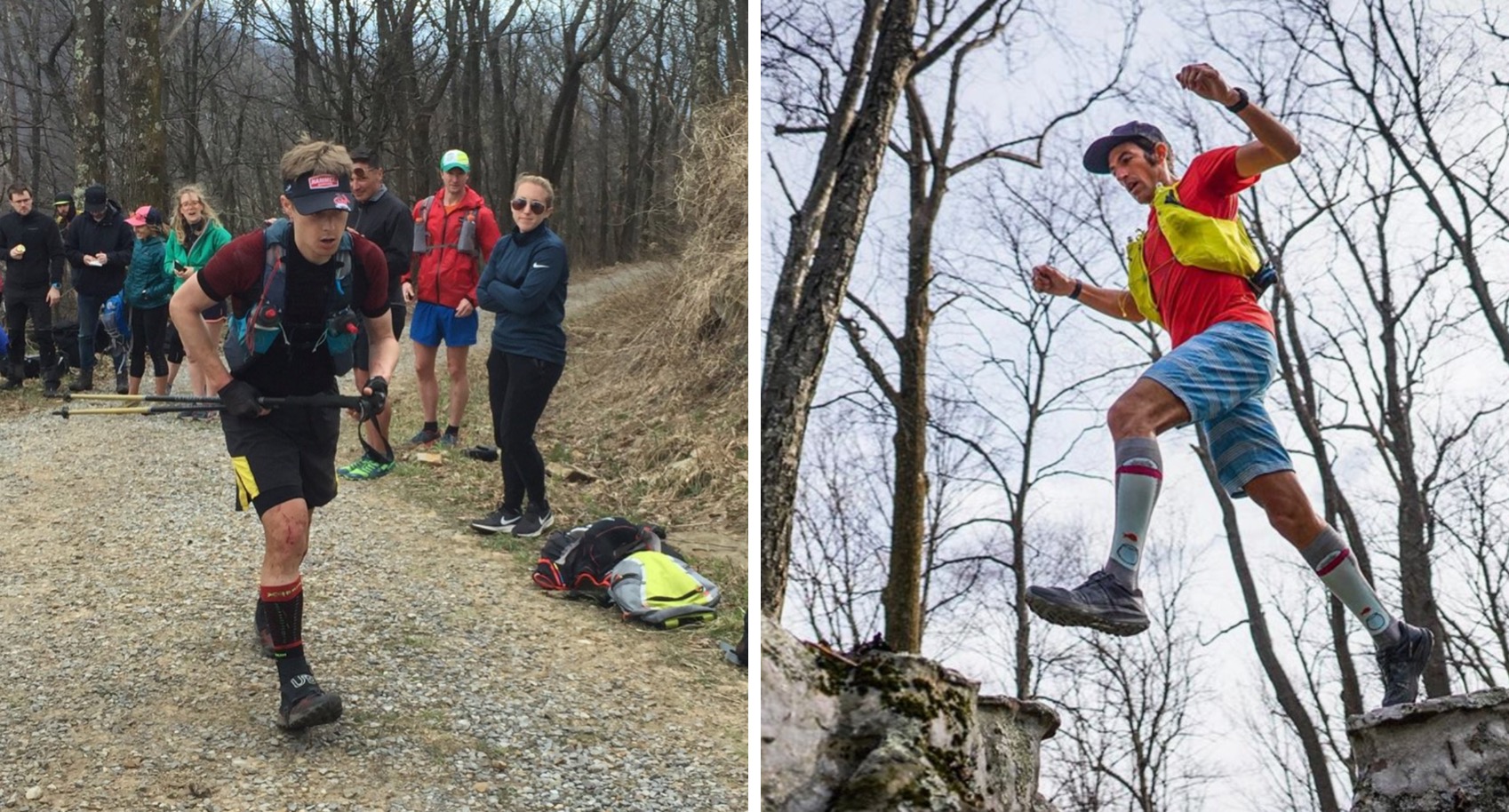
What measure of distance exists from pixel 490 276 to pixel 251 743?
176 cm

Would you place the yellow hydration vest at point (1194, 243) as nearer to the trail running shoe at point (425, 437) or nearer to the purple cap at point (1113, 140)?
the purple cap at point (1113, 140)

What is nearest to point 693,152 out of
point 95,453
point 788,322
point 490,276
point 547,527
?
point 490,276

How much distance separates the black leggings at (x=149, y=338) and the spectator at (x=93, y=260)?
0.06m

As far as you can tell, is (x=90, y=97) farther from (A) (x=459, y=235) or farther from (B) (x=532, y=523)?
(B) (x=532, y=523)

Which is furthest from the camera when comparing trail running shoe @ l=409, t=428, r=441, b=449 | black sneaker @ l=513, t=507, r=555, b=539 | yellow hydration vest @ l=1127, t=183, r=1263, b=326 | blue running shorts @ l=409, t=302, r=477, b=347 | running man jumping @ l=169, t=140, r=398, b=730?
blue running shorts @ l=409, t=302, r=477, b=347

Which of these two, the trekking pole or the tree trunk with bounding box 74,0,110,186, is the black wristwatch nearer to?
the trekking pole

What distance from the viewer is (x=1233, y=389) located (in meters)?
1.79

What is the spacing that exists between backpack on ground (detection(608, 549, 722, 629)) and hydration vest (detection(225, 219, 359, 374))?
0.92 m

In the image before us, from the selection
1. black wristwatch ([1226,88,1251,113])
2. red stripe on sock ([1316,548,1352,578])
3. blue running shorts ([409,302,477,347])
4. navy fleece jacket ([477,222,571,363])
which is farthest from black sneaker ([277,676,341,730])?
blue running shorts ([409,302,477,347])

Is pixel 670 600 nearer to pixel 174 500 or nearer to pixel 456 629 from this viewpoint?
pixel 456 629

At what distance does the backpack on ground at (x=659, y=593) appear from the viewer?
9.78 ft

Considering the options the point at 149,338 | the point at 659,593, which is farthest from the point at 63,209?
the point at 659,593

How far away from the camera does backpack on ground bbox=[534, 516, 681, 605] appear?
3039 mm

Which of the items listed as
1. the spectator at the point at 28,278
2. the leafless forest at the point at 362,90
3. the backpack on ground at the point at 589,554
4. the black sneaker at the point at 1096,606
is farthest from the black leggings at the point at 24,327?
the black sneaker at the point at 1096,606
